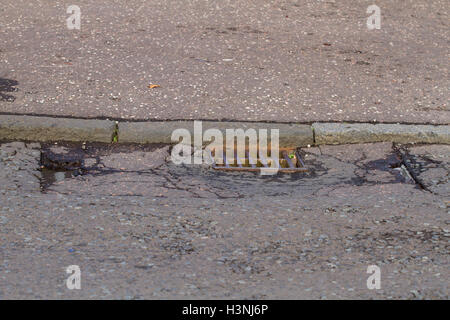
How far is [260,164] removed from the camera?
4875 mm

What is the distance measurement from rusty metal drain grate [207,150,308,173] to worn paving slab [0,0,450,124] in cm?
44

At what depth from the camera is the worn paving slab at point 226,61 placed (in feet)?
17.9

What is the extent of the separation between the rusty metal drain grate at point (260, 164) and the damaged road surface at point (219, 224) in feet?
Answer: 0.20

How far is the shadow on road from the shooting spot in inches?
210

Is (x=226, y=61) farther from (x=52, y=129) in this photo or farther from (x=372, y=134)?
(x=52, y=129)

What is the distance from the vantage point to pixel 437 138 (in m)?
5.22

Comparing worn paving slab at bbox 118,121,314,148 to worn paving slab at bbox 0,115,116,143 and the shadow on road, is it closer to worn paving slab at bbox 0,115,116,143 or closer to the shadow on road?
worn paving slab at bbox 0,115,116,143

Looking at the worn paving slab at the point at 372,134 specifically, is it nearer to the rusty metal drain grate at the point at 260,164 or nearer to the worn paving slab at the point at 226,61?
the worn paving slab at the point at 226,61

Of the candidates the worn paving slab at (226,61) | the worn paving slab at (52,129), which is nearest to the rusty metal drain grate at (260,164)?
the worn paving slab at (226,61)

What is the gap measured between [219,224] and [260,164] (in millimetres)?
1084

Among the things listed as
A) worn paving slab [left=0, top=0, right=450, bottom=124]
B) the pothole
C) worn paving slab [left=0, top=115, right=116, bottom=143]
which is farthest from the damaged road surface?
worn paving slab [left=0, top=0, right=450, bottom=124]

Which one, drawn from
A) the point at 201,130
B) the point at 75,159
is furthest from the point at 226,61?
the point at 75,159

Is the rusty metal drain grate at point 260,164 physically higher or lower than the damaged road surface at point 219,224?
higher
